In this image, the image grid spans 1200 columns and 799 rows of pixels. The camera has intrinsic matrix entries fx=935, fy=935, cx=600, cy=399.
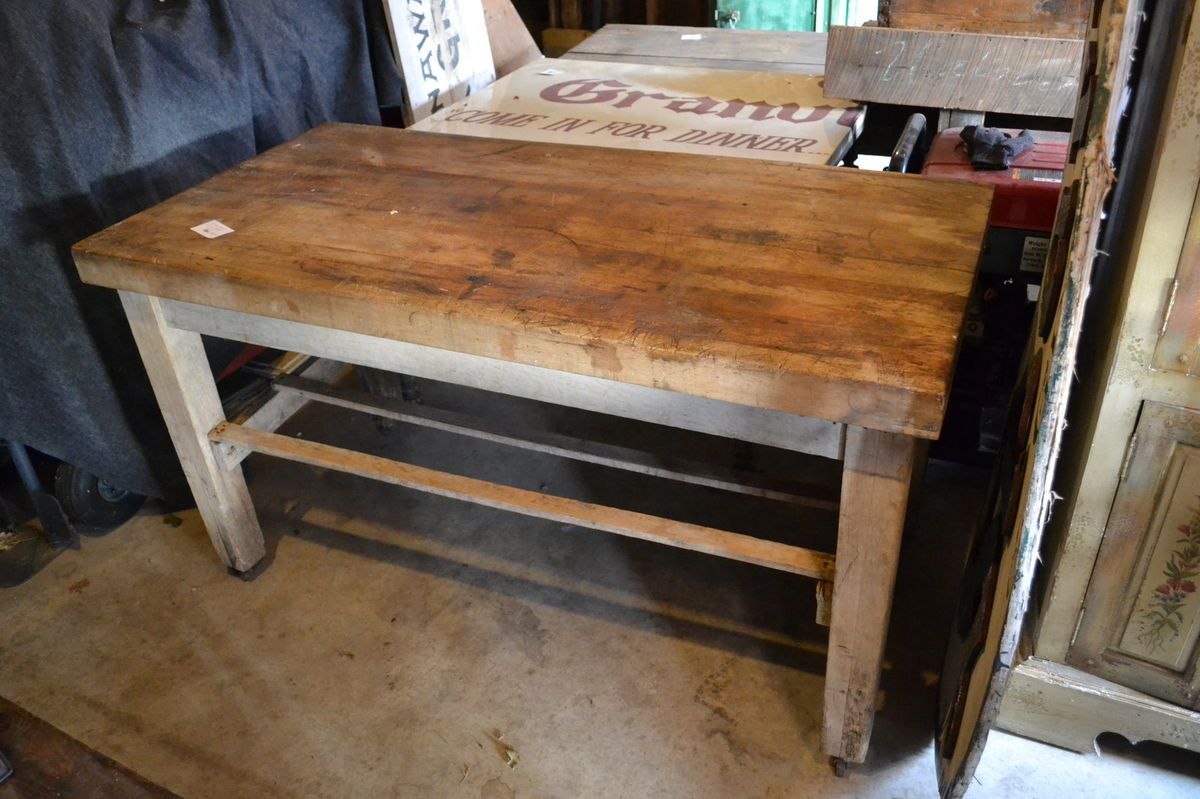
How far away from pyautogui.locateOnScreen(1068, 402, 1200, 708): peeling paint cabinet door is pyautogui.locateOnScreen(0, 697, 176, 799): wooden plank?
4.63 feet

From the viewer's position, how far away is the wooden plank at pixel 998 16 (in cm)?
218

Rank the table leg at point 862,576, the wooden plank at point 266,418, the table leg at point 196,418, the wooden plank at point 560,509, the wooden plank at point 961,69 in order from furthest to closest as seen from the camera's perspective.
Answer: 1. the wooden plank at point 961,69
2. the wooden plank at point 266,418
3. the table leg at point 196,418
4. the wooden plank at point 560,509
5. the table leg at point 862,576

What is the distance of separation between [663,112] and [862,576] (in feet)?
5.61

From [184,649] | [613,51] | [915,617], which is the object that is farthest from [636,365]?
[613,51]

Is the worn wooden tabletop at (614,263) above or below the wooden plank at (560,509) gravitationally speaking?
above

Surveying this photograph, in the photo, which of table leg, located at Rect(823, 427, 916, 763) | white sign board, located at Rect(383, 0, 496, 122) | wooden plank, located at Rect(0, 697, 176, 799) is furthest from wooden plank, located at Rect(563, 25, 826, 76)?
wooden plank, located at Rect(0, 697, 176, 799)

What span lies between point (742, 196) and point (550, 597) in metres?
0.94

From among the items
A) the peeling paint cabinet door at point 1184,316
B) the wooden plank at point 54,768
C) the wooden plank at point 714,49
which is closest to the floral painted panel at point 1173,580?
the peeling paint cabinet door at point 1184,316

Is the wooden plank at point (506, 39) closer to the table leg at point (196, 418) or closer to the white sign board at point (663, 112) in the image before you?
the white sign board at point (663, 112)

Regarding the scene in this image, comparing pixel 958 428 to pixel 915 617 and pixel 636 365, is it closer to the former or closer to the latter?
pixel 915 617

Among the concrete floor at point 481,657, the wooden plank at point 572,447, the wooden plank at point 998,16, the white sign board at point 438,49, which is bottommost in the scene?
the concrete floor at point 481,657

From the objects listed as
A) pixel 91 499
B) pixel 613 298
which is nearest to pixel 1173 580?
pixel 613 298

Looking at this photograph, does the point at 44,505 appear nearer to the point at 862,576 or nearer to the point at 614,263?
the point at 614,263

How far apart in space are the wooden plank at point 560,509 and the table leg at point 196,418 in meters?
0.06
